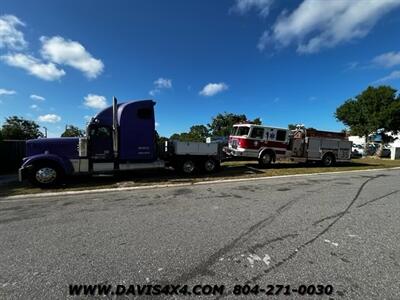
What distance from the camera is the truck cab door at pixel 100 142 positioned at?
11.1 meters

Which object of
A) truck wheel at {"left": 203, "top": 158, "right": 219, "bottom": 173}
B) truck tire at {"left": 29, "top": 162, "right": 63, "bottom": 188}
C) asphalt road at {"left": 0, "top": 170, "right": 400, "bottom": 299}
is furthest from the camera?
truck wheel at {"left": 203, "top": 158, "right": 219, "bottom": 173}

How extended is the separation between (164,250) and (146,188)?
241 inches

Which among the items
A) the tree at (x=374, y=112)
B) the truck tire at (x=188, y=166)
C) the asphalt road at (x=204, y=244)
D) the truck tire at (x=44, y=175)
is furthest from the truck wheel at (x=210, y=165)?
the tree at (x=374, y=112)

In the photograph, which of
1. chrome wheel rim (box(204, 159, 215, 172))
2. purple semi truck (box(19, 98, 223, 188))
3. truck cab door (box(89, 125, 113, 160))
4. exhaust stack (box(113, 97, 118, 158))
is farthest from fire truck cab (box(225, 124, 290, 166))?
truck cab door (box(89, 125, 113, 160))

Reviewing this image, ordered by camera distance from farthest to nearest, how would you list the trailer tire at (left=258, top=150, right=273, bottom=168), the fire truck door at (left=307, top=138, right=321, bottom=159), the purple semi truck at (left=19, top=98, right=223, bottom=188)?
1. the fire truck door at (left=307, top=138, right=321, bottom=159)
2. the trailer tire at (left=258, top=150, right=273, bottom=168)
3. the purple semi truck at (left=19, top=98, right=223, bottom=188)

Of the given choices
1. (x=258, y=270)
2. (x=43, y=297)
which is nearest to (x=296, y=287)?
(x=258, y=270)

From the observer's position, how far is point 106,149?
11.3m

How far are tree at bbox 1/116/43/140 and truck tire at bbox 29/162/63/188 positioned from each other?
56.1m

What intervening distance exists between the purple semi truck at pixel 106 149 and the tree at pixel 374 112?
120 feet

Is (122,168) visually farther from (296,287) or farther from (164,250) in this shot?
(296,287)

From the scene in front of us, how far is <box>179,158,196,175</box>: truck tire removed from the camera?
43.8ft

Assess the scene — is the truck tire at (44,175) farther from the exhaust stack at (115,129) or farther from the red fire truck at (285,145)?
the red fire truck at (285,145)

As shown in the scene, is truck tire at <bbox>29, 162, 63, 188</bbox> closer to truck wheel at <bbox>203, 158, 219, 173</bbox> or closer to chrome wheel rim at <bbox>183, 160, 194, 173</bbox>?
chrome wheel rim at <bbox>183, 160, 194, 173</bbox>

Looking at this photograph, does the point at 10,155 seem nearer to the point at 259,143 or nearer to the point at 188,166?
the point at 188,166
